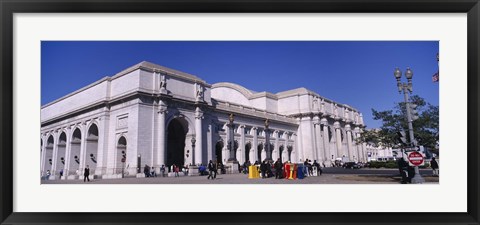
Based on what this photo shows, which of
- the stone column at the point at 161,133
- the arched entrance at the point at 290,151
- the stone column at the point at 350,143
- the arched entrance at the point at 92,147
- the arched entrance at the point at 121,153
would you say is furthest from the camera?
the stone column at the point at 350,143

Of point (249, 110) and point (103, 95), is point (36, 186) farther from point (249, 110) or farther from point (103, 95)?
point (249, 110)

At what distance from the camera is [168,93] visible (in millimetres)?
37562

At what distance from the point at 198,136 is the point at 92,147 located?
11.5 m

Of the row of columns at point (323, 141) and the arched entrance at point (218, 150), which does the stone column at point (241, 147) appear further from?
the row of columns at point (323, 141)

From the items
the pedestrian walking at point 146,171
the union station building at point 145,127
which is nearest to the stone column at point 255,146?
the union station building at point 145,127

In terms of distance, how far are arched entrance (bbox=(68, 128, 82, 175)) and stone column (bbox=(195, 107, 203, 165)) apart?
1321 centimetres

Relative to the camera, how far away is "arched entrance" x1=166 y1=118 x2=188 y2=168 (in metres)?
42.1

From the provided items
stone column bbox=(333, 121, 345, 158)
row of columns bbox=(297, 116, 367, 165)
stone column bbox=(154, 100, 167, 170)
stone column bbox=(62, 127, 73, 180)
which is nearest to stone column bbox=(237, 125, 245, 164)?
stone column bbox=(154, 100, 167, 170)

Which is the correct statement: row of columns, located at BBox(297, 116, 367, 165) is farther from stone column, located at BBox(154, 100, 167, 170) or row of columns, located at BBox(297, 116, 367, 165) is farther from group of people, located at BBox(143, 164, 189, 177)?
group of people, located at BBox(143, 164, 189, 177)
